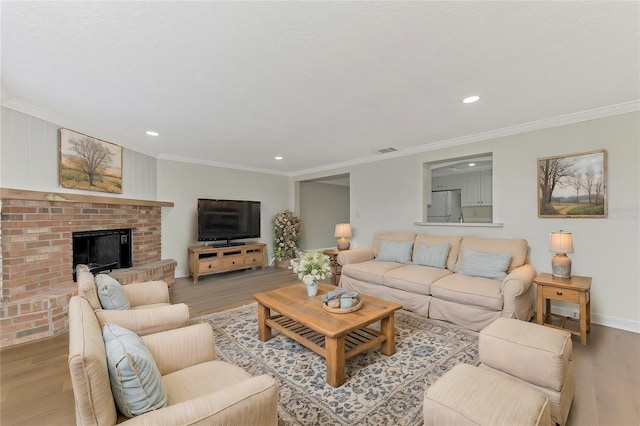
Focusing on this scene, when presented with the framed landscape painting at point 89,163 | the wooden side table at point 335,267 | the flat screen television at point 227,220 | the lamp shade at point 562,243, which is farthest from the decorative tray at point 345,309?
the flat screen television at point 227,220

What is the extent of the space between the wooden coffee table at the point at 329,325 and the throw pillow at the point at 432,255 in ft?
4.87

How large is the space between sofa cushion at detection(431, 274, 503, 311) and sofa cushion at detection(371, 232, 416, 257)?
1.11 metres

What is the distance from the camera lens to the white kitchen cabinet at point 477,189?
593 cm

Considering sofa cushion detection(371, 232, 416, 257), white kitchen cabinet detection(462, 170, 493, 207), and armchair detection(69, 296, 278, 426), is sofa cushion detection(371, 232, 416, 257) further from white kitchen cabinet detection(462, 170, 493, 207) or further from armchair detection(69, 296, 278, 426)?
armchair detection(69, 296, 278, 426)

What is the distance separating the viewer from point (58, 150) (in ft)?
10.4

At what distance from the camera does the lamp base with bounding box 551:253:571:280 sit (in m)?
2.80

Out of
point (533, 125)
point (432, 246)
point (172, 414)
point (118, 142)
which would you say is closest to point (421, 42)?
point (172, 414)

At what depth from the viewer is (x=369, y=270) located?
3852 millimetres

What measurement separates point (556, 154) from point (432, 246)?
1.77m

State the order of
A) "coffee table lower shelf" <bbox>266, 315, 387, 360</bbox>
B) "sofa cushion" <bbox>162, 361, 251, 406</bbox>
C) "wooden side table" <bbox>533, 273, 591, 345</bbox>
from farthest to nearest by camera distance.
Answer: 1. "wooden side table" <bbox>533, 273, 591, 345</bbox>
2. "coffee table lower shelf" <bbox>266, 315, 387, 360</bbox>
3. "sofa cushion" <bbox>162, 361, 251, 406</bbox>

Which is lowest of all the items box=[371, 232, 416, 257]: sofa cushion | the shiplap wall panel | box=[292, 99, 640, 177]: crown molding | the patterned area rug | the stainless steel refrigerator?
the patterned area rug

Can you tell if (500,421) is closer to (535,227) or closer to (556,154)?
(535,227)

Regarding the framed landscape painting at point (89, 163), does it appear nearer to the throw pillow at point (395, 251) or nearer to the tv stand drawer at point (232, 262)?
the tv stand drawer at point (232, 262)

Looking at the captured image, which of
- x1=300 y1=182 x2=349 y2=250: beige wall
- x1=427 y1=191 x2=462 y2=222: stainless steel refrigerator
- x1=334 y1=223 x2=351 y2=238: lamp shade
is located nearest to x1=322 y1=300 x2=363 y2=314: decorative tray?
x1=334 y1=223 x2=351 y2=238: lamp shade
